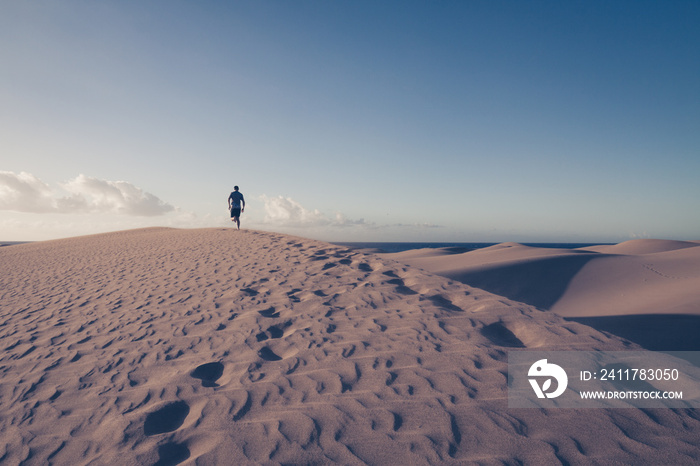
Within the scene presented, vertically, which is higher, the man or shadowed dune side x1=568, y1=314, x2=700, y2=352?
the man

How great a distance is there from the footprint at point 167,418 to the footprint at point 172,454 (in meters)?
0.28

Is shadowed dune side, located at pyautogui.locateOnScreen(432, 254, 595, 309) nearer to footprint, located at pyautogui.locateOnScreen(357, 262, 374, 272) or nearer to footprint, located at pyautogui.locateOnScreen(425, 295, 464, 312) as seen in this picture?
footprint, located at pyautogui.locateOnScreen(357, 262, 374, 272)

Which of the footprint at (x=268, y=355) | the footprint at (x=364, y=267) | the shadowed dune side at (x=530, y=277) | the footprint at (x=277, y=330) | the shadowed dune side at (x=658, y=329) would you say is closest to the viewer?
the footprint at (x=268, y=355)

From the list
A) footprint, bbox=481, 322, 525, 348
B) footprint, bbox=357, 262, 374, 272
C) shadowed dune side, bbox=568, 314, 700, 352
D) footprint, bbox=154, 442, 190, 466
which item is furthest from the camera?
footprint, bbox=357, 262, 374, 272

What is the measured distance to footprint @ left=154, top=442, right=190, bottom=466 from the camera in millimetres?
2629

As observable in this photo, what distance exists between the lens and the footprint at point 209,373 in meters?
3.73

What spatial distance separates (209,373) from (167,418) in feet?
2.51

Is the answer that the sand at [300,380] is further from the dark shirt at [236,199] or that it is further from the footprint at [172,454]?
the dark shirt at [236,199]

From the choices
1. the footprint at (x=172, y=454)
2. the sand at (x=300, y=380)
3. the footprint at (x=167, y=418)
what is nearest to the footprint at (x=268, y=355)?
the sand at (x=300, y=380)

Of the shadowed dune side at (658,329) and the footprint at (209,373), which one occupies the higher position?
the footprint at (209,373)

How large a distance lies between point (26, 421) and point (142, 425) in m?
1.38

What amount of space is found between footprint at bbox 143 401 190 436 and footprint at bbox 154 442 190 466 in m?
0.28

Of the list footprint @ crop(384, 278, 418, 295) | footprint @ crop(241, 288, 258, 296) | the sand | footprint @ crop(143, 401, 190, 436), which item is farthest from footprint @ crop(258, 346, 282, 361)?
footprint @ crop(384, 278, 418, 295)

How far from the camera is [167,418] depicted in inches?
126
